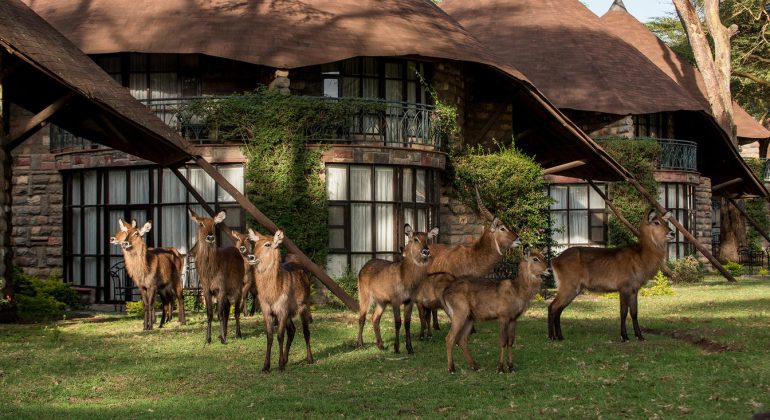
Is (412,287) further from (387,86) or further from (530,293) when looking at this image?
(387,86)

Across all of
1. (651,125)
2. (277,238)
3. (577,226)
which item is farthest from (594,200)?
(277,238)

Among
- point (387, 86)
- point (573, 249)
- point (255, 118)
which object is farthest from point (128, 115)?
point (387, 86)

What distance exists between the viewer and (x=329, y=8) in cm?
2562

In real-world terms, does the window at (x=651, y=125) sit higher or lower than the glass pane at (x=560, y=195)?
higher

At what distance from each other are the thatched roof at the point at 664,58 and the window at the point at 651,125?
511 cm

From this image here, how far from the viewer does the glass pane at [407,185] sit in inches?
935

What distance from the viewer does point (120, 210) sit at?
78.7ft

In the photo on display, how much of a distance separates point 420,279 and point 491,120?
530 inches

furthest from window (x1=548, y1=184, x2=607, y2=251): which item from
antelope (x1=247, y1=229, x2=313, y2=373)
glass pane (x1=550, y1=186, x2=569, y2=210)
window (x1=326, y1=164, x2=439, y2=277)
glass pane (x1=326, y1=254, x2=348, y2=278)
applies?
antelope (x1=247, y1=229, x2=313, y2=373)

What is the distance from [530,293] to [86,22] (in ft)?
53.5

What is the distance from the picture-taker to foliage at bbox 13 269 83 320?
62.8 ft

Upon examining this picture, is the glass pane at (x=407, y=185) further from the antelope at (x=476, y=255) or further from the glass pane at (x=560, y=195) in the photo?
the glass pane at (x=560, y=195)

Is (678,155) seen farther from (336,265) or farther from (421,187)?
(336,265)

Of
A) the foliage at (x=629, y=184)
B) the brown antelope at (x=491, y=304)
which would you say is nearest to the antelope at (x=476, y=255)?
the brown antelope at (x=491, y=304)
